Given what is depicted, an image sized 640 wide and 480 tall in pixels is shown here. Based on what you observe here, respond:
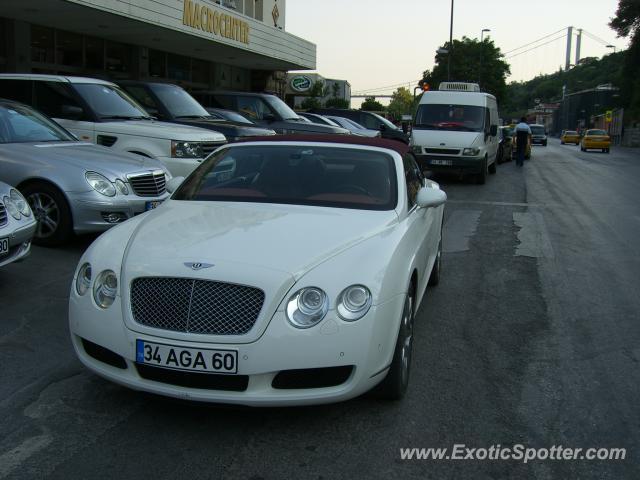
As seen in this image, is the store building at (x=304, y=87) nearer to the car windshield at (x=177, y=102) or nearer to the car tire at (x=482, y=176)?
the car tire at (x=482, y=176)

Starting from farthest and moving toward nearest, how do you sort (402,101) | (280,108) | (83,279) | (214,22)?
(402,101) → (214,22) → (280,108) → (83,279)

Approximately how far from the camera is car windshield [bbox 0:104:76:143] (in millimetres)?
8164

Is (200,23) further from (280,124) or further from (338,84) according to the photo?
(338,84)

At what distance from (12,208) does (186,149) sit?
438 centimetres

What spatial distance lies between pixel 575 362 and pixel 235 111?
13429mm

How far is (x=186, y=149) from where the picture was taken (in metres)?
10.2

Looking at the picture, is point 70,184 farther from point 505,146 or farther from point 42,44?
point 505,146

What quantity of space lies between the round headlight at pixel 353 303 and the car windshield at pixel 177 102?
993 centimetres

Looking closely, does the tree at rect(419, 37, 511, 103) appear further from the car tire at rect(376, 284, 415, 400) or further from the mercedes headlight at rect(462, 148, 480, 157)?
the car tire at rect(376, 284, 415, 400)

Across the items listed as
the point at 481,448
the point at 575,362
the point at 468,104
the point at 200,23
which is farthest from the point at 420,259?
the point at 200,23

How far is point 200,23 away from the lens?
20812mm

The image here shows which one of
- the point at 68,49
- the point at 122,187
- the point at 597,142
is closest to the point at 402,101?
the point at 597,142

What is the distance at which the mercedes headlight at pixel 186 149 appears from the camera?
32.9ft

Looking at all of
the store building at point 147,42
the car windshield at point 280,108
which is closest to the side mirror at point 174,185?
the store building at point 147,42
